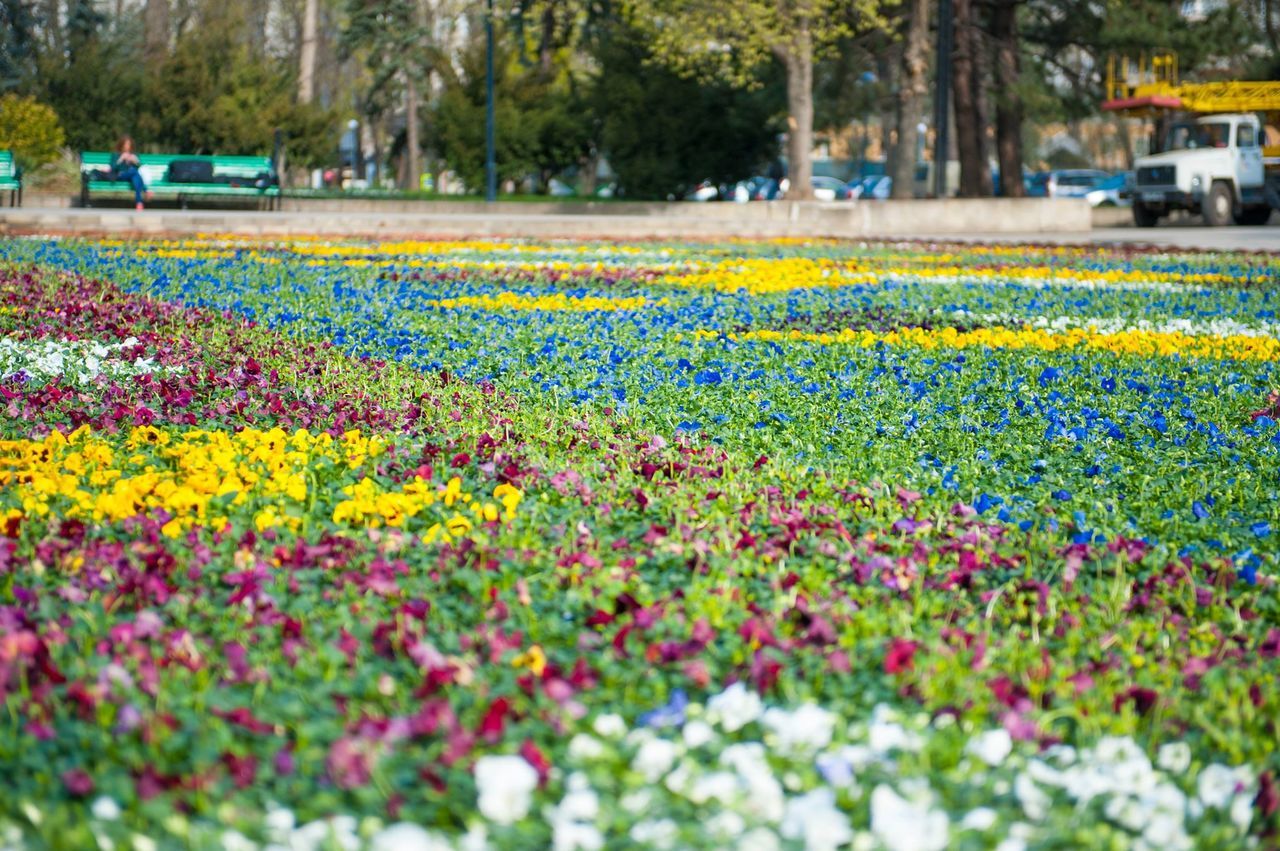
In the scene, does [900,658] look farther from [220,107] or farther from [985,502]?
[220,107]

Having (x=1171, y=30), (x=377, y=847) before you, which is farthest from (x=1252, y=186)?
(x=377, y=847)

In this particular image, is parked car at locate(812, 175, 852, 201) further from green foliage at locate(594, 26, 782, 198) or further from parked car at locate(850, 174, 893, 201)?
green foliage at locate(594, 26, 782, 198)

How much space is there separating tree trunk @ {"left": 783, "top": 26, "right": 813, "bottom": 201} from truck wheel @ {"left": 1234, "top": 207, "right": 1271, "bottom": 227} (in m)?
10.1

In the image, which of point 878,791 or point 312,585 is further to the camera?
point 312,585

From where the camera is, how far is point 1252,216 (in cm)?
3741

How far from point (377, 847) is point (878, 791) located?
0.79 meters

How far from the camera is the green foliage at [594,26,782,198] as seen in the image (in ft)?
136

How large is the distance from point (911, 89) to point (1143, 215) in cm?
610

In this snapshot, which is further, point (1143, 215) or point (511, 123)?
point (511, 123)

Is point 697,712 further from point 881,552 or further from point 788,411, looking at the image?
point 788,411

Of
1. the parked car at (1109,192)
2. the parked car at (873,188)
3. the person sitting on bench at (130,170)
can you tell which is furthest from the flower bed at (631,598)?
the parked car at (873,188)

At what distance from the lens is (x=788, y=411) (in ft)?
22.3

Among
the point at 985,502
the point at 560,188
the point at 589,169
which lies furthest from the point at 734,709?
the point at 560,188

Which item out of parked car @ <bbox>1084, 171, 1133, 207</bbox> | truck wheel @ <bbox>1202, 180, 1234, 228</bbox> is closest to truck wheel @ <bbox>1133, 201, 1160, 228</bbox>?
truck wheel @ <bbox>1202, 180, 1234, 228</bbox>
